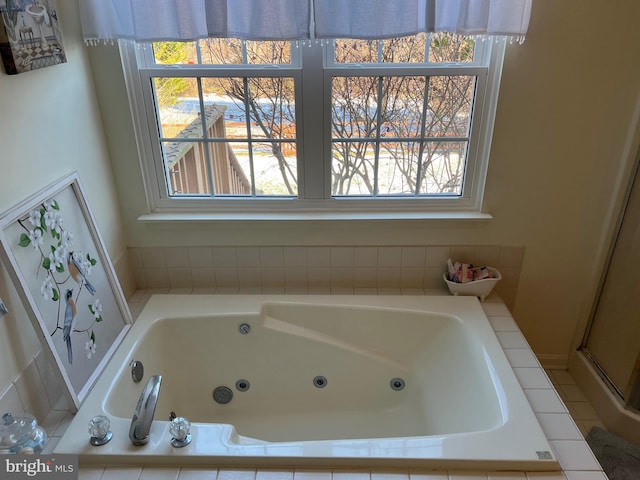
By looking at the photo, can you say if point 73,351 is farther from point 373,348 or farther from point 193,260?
point 373,348

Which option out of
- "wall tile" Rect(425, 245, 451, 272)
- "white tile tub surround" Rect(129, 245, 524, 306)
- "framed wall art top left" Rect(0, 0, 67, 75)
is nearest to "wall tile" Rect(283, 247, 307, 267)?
"white tile tub surround" Rect(129, 245, 524, 306)

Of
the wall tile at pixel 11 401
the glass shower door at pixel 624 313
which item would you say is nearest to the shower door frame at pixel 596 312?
the glass shower door at pixel 624 313

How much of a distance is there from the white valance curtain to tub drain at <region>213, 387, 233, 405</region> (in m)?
1.44

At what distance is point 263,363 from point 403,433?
2.17 feet

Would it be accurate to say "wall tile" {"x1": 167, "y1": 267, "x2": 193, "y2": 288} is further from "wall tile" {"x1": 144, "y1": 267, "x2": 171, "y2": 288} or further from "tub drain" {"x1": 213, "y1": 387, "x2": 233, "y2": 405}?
"tub drain" {"x1": 213, "y1": 387, "x2": 233, "y2": 405}

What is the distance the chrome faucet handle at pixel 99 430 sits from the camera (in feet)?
4.53

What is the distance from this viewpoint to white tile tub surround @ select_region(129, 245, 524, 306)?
7.01 ft

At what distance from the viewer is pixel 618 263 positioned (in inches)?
80.0

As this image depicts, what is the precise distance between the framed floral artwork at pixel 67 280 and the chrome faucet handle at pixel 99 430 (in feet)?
0.51

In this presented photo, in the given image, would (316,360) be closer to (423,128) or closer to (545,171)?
(423,128)

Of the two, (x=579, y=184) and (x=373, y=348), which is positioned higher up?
(x=579, y=184)

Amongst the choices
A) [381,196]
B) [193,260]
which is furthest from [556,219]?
[193,260]

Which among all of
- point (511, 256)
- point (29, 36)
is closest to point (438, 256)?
point (511, 256)

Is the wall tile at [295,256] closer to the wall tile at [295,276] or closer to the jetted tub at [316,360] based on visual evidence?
the wall tile at [295,276]
